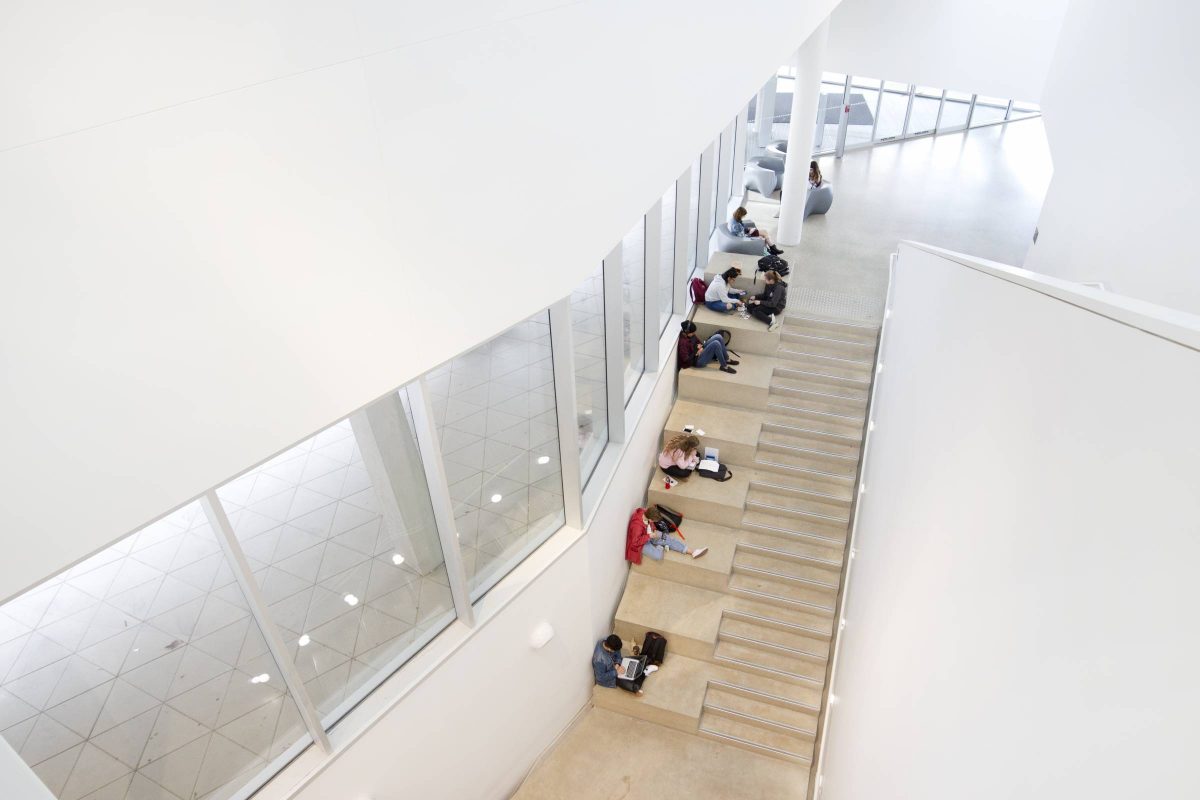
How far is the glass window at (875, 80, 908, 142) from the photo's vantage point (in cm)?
2000

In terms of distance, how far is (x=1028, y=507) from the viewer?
2.82 m

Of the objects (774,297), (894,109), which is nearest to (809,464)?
(774,297)

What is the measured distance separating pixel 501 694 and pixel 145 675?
3.51 metres

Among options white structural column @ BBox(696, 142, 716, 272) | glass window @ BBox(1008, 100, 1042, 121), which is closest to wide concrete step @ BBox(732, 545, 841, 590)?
white structural column @ BBox(696, 142, 716, 272)

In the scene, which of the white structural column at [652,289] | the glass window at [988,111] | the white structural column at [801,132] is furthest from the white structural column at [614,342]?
the glass window at [988,111]

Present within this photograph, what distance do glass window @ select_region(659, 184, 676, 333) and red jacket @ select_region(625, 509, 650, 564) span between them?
2586mm

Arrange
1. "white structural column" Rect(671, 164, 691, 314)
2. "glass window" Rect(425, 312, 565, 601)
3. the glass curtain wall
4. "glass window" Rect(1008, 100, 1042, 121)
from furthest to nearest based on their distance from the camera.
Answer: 1. "glass window" Rect(1008, 100, 1042, 121)
2. the glass curtain wall
3. "white structural column" Rect(671, 164, 691, 314)
4. "glass window" Rect(425, 312, 565, 601)

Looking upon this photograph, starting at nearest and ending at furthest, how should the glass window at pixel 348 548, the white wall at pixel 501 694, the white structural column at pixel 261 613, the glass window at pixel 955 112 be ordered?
the white structural column at pixel 261 613 → the glass window at pixel 348 548 → the white wall at pixel 501 694 → the glass window at pixel 955 112

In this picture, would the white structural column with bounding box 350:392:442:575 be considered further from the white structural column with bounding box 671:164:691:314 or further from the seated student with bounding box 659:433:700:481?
the white structural column with bounding box 671:164:691:314

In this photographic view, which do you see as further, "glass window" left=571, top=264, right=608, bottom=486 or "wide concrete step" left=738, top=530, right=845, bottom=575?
"wide concrete step" left=738, top=530, right=845, bottom=575

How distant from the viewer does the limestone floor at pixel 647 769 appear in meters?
8.29

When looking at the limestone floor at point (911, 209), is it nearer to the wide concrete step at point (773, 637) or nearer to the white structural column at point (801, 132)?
the white structural column at point (801, 132)

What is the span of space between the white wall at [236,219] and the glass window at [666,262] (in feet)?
15.8

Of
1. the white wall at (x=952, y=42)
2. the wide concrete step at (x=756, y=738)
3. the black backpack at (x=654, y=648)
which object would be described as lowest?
the wide concrete step at (x=756, y=738)
